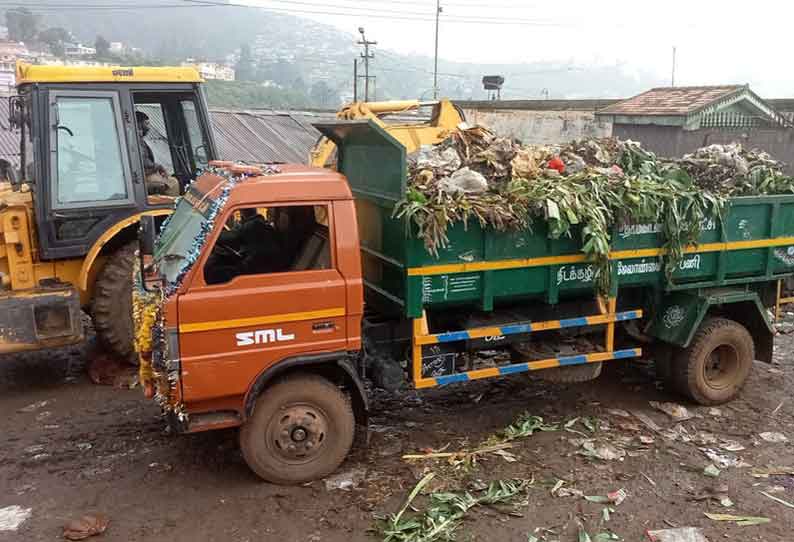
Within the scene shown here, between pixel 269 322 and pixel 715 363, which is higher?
pixel 269 322

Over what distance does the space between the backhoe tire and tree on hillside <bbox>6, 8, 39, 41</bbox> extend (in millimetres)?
59221

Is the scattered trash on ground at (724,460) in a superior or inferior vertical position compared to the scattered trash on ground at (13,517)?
superior

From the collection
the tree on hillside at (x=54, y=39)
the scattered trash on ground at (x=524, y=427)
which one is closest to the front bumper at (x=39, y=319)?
the scattered trash on ground at (x=524, y=427)

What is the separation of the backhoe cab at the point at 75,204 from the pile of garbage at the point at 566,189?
2.77 meters

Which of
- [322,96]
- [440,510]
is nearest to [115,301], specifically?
[440,510]

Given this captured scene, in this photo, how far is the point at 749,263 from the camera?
6176 mm

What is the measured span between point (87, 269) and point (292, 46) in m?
127

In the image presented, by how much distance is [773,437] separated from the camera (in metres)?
5.70

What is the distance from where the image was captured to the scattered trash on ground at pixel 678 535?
4.29 meters

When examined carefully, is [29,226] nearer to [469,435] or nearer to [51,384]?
[51,384]

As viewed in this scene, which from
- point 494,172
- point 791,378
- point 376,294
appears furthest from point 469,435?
point 791,378

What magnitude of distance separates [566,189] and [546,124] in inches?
484

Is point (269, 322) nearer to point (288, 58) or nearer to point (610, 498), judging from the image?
point (610, 498)

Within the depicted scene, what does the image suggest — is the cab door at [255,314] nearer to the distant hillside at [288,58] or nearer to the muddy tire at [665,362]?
the muddy tire at [665,362]
